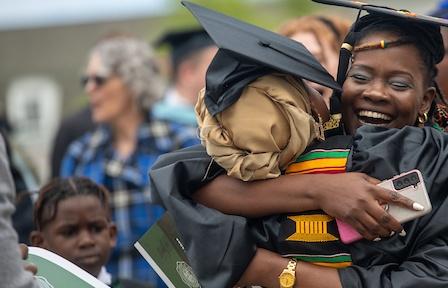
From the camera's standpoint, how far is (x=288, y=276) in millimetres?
2918

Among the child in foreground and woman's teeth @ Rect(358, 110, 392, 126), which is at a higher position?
woman's teeth @ Rect(358, 110, 392, 126)

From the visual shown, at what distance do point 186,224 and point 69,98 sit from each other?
71.6 ft

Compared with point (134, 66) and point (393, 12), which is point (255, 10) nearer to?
point (134, 66)

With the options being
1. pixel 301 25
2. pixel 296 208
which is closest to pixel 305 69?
pixel 296 208

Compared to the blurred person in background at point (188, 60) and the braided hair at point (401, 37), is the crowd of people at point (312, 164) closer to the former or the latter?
the braided hair at point (401, 37)

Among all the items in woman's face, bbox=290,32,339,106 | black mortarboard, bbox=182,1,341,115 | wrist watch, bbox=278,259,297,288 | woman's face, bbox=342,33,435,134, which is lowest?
woman's face, bbox=290,32,339,106

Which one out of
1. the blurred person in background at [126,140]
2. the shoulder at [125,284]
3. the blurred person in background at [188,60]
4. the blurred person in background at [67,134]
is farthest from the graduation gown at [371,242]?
the blurred person in background at [188,60]

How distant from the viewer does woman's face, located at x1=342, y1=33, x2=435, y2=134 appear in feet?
10.0

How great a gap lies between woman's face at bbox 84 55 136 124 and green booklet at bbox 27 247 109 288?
150 inches

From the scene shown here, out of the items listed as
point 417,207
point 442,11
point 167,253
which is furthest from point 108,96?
point 417,207

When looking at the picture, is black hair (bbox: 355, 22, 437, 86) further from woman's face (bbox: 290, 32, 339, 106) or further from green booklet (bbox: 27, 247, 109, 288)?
woman's face (bbox: 290, 32, 339, 106)

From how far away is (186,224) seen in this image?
2988 millimetres

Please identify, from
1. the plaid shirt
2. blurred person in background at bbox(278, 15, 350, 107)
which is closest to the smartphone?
blurred person in background at bbox(278, 15, 350, 107)

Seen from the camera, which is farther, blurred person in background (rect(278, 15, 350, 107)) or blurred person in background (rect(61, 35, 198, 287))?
blurred person in background (rect(61, 35, 198, 287))
